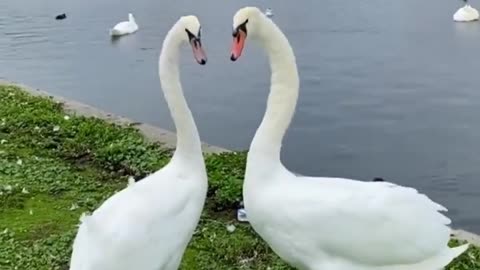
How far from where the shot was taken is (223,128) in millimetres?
11242

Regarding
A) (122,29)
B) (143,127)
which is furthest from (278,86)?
(122,29)

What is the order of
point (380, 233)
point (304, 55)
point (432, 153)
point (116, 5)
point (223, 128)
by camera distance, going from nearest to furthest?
point (380, 233) < point (432, 153) < point (223, 128) < point (304, 55) < point (116, 5)

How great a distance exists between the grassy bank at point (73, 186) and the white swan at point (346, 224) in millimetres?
1045

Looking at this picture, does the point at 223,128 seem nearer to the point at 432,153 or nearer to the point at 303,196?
the point at 432,153

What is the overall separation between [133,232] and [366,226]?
113 centimetres

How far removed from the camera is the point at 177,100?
16.6 ft

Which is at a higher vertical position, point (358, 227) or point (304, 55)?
point (358, 227)

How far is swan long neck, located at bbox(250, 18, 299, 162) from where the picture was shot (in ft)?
15.8

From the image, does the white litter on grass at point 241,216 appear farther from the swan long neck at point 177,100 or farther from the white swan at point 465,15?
the white swan at point 465,15

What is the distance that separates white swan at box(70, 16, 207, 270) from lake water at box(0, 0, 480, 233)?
3758 mm

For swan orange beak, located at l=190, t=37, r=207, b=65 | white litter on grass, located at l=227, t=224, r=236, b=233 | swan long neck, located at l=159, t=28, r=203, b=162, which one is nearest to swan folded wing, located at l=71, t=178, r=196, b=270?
swan long neck, located at l=159, t=28, r=203, b=162

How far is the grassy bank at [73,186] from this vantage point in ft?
18.9

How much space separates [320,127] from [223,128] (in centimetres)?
121

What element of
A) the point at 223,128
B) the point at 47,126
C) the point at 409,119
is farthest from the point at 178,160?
the point at 409,119
